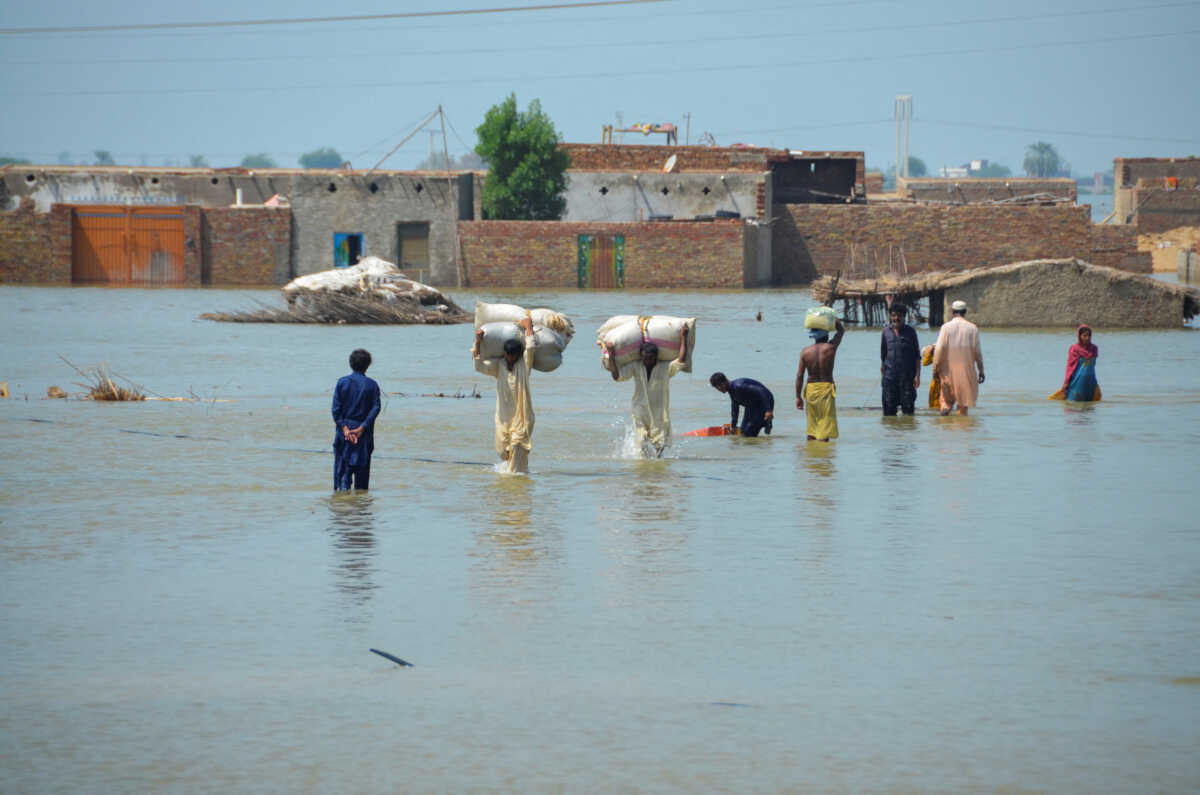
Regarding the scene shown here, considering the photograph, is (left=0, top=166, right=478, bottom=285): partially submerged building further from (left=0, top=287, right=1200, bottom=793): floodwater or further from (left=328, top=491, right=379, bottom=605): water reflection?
(left=328, top=491, right=379, bottom=605): water reflection

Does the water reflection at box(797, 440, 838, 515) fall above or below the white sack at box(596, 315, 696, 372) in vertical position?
below

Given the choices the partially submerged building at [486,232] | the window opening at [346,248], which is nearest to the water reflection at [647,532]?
the partially submerged building at [486,232]

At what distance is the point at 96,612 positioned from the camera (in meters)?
7.19

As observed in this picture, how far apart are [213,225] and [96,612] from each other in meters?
41.7

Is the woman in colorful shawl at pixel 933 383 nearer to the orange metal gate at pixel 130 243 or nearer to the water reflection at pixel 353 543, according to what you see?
the water reflection at pixel 353 543

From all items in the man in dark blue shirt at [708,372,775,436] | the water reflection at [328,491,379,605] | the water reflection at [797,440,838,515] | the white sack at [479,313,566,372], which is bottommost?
the water reflection at [328,491,379,605]

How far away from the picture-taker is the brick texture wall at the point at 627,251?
45.4 meters

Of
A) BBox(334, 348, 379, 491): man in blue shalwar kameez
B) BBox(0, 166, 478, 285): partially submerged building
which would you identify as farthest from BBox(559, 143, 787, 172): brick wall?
BBox(334, 348, 379, 491): man in blue shalwar kameez

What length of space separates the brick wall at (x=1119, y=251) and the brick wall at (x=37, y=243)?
102 feet

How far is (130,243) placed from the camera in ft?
156

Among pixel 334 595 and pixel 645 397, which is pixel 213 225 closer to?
pixel 645 397

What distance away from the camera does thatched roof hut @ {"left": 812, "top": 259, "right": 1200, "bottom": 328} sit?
29.2m

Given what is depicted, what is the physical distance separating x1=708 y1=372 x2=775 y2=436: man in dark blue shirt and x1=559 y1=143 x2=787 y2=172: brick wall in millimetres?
35549

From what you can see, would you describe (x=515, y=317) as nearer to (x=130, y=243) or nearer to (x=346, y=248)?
(x=346, y=248)
